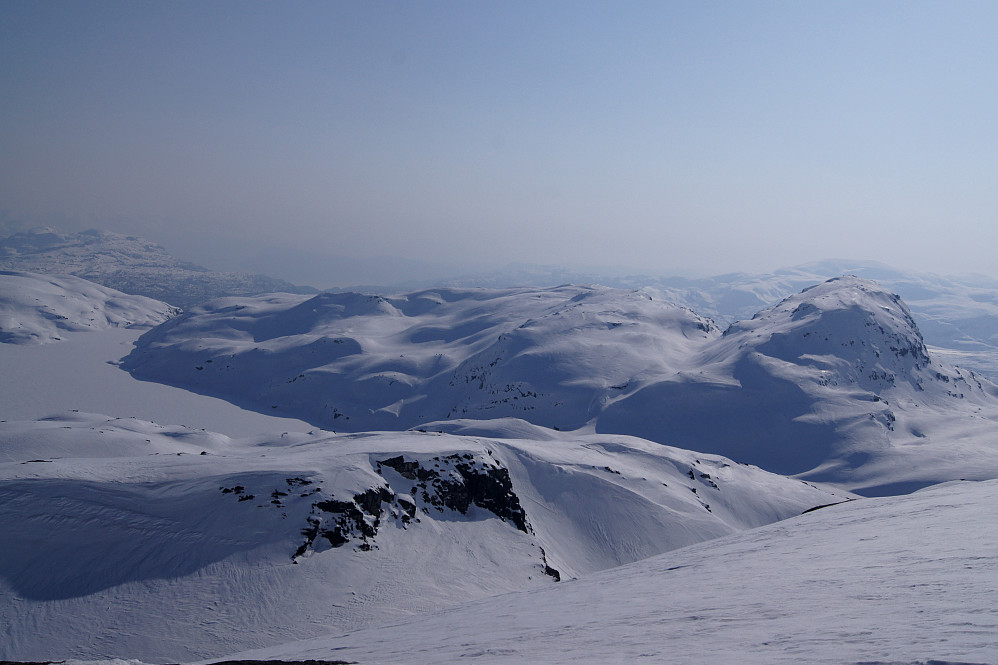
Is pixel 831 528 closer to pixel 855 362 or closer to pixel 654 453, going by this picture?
pixel 654 453

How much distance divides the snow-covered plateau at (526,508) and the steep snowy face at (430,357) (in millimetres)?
1178

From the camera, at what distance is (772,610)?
13789 millimetres

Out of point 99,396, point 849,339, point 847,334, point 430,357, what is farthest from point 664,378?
point 99,396

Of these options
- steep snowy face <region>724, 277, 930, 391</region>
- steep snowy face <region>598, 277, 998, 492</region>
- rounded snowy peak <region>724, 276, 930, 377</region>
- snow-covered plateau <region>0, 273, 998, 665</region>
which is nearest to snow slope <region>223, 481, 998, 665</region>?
snow-covered plateau <region>0, 273, 998, 665</region>

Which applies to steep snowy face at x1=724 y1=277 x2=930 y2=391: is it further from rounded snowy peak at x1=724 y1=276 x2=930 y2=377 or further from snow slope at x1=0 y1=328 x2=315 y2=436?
snow slope at x1=0 y1=328 x2=315 y2=436

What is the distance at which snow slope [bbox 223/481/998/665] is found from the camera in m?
10.4

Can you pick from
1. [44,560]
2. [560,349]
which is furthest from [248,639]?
[560,349]

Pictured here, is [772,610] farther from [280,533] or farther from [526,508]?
[526,508]

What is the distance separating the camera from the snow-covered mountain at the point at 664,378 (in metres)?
104

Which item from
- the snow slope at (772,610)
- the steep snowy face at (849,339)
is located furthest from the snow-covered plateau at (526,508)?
the steep snowy face at (849,339)

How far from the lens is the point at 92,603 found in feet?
89.4

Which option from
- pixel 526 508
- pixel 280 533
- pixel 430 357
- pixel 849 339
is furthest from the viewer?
pixel 430 357

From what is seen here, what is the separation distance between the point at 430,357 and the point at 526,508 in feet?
328

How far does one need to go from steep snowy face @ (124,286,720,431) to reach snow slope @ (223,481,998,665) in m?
89.0
